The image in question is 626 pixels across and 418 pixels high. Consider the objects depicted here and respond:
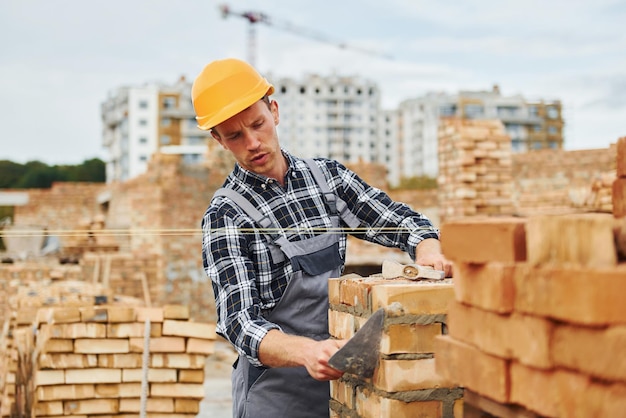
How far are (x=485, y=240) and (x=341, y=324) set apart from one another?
3.40 ft

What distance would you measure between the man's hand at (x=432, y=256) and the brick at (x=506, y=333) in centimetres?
94

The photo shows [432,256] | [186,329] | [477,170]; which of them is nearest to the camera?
[432,256]

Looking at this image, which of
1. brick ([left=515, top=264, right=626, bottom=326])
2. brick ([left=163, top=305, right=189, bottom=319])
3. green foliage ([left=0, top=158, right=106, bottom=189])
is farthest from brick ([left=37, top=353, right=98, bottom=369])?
green foliage ([left=0, top=158, right=106, bottom=189])

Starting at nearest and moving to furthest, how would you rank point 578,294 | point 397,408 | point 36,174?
point 578,294 < point 397,408 < point 36,174

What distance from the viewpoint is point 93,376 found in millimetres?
5480

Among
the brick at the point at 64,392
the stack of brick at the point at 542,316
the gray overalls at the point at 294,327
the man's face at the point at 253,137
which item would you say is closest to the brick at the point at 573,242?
the stack of brick at the point at 542,316

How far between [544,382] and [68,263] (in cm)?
1628

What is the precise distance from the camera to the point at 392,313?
220 centimetres

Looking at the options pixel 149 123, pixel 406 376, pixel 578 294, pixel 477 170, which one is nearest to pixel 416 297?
pixel 406 376

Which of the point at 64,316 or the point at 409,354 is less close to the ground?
the point at 409,354

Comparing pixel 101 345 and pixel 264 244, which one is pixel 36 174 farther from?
pixel 264 244

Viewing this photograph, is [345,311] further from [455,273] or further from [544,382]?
[544,382]

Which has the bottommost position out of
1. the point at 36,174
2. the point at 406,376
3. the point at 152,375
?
the point at 152,375

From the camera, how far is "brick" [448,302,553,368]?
4.62 feet
